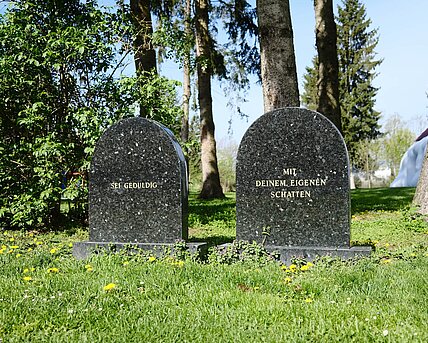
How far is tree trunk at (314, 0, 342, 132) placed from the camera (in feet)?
41.5

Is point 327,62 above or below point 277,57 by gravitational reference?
above

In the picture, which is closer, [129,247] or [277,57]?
[129,247]

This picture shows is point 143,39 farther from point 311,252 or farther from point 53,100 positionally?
point 311,252

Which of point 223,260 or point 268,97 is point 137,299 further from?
point 268,97

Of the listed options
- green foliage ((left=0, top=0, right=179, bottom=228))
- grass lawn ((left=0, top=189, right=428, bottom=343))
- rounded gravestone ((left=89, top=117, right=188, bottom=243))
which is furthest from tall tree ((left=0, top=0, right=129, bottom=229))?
grass lawn ((left=0, top=189, right=428, bottom=343))

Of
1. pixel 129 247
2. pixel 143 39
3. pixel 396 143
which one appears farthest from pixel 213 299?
pixel 396 143

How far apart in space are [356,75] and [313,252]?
1404 inches

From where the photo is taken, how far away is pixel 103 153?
6.47 m

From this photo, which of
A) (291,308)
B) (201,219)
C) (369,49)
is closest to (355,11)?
(369,49)

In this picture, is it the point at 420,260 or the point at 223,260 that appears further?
the point at 223,260

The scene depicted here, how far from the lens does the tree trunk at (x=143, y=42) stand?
31.9 ft

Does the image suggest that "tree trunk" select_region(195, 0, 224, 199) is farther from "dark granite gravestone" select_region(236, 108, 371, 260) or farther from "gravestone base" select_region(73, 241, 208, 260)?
"dark granite gravestone" select_region(236, 108, 371, 260)

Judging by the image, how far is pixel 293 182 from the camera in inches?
228

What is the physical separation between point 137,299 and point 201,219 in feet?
22.1
